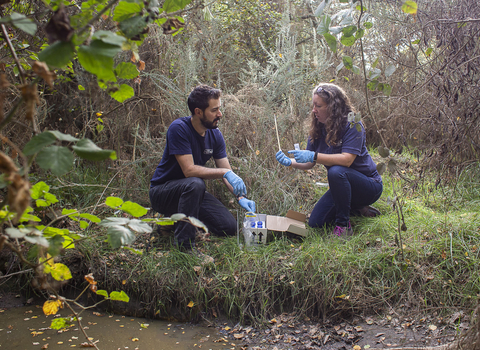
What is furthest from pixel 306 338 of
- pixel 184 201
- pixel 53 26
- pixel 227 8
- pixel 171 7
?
pixel 227 8

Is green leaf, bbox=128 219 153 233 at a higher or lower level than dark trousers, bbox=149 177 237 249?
higher

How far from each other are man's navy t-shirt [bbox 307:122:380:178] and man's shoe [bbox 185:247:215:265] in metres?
1.25

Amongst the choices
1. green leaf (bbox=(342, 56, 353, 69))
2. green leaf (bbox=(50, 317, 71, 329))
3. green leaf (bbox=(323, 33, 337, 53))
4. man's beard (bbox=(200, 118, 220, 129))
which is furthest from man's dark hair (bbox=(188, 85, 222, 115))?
green leaf (bbox=(50, 317, 71, 329))

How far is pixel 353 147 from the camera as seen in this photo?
2879mm

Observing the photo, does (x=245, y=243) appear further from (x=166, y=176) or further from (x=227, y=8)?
(x=227, y=8)

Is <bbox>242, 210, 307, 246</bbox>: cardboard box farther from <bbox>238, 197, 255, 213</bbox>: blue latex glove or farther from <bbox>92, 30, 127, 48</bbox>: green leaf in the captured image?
<bbox>92, 30, 127, 48</bbox>: green leaf

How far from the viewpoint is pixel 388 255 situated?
2.47m

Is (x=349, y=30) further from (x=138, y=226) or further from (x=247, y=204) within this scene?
(x=247, y=204)

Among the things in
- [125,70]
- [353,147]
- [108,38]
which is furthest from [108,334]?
[353,147]

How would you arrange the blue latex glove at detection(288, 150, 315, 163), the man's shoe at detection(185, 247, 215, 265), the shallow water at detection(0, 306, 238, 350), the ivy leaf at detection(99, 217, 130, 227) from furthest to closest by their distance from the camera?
the blue latex glove at detection(288, 150, 315, 163) → the man's shoe at detection(185, 247, 215, 265) → the shallow water at detection(0, 306, 238, 350) → the ivy leaf at detection(99, 217, 130, 227)

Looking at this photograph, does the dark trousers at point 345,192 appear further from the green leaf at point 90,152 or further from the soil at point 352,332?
the green leaf at point 90,152

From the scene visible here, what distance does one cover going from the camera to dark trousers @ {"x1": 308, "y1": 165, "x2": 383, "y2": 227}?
288cm

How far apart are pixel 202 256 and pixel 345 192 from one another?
122 centimetres

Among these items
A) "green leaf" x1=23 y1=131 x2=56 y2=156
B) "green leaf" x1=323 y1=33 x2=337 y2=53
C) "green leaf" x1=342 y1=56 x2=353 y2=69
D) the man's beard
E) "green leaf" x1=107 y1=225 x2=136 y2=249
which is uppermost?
"green leaf" x1=323 y1=33 x2=337 y2=53
